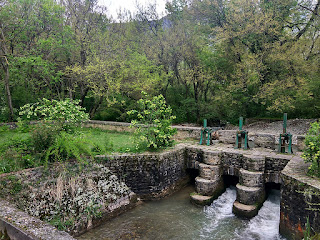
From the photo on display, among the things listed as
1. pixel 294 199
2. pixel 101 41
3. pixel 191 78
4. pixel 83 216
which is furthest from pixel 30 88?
pixel 294 199

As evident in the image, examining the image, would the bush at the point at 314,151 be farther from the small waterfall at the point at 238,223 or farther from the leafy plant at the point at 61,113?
the leafy plant at the point at 61,113

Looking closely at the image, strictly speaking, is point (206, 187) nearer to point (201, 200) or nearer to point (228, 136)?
point (201, 200)

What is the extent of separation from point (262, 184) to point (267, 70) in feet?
29.6

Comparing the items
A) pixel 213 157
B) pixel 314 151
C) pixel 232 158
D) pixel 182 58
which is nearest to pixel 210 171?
pixel 213 157

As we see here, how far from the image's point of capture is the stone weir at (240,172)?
8.00m

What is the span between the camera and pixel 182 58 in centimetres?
1738

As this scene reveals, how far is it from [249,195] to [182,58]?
11876 millimetres

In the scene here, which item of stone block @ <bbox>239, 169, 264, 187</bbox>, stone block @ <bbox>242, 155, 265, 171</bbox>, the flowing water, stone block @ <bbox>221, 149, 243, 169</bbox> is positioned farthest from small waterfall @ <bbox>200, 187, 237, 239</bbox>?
stone block @ <bbox>242, 155, 265, 171</bbox>

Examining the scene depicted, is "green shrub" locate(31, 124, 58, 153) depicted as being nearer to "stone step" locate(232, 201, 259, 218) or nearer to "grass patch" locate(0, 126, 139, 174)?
"grass patch" locate(0, 126, 139, 174)

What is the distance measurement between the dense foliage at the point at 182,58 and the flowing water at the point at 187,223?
7516 mm

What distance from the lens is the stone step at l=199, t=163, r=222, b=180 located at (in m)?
9.09

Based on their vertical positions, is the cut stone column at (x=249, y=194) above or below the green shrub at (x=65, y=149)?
below

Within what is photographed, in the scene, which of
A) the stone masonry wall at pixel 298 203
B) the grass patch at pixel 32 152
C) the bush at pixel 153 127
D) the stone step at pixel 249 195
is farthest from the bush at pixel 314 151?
the grass patch at pixel 32 152

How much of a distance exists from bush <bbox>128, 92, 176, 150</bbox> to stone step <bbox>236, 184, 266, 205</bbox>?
3.34 metres
